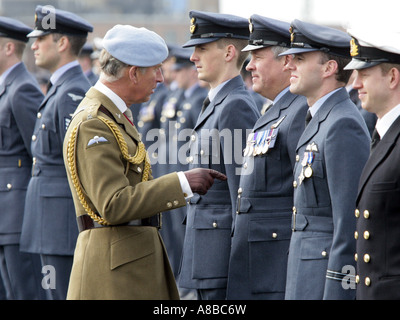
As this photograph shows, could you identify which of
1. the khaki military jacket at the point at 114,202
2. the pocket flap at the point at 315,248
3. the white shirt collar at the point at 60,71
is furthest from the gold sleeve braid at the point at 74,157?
the white shirt collar at the point at 60,71

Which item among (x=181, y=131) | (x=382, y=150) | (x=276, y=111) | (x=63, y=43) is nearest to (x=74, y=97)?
(x=63, y=43)

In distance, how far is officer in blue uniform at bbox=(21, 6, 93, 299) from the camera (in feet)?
21.0

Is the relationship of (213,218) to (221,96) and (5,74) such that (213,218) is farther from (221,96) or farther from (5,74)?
(5,74)

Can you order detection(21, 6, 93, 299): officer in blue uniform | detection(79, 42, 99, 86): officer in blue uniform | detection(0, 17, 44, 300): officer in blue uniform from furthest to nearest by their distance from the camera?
detection(79, 42, 99, 86): officer in blue uniform → detection(0, 17, 44, 300): officer in blue uniform → detection(21, 6, 93, 299): officer in blue uniform

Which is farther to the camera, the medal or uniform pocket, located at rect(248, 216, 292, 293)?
uniform pocket, located at rect(248, 216, 292, 293)

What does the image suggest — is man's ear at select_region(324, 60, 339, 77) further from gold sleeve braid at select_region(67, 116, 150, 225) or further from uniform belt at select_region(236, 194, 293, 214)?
gold sleeve braid at select_region(67, 116, 150, 225)

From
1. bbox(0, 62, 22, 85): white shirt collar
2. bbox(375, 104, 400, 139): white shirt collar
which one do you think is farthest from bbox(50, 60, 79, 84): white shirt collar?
bbox(375, 104, 400, 139): white shirt collar

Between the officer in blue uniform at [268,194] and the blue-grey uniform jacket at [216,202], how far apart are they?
214mm

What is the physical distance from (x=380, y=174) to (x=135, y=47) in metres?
1.52

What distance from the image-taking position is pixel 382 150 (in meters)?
3.80

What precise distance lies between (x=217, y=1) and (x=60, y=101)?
58128 mm

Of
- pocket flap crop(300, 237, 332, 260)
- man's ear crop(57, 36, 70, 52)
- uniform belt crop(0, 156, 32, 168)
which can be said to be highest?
man's ear crop(57, 36, 70, 52)

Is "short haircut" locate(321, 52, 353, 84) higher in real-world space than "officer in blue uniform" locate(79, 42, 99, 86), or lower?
higher
